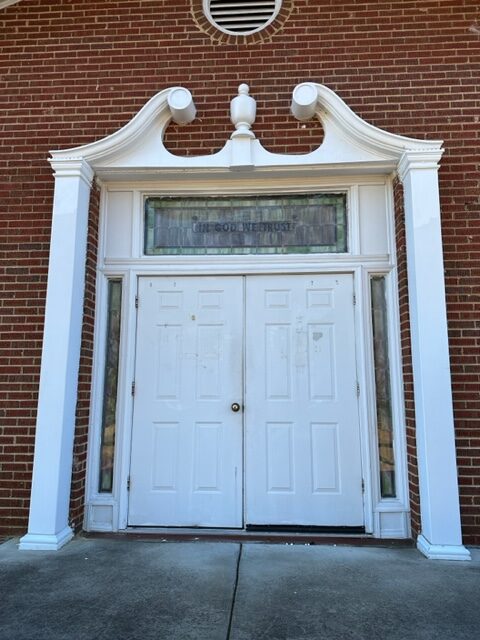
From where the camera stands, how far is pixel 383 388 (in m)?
4.05

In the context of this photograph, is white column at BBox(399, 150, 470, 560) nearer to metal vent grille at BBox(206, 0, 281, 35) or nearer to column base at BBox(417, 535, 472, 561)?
column base at BBox(417, 535, 472, 561)

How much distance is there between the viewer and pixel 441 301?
12.2 ft

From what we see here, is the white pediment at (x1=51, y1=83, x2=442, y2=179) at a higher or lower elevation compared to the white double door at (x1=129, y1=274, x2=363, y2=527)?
higher

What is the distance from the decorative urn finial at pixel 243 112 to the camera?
409 centimetres

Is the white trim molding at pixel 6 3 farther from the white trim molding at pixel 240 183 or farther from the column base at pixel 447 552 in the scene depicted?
the column base at pixel 447 552

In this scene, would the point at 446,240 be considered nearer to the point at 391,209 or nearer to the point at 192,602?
the point at 391,209

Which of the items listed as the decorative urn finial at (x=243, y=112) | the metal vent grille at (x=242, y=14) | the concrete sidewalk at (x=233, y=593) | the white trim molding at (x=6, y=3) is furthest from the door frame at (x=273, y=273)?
the white trim molding at (x=6, y=3)

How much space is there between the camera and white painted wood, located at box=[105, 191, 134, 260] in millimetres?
4332

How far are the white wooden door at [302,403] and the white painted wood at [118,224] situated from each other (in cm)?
126

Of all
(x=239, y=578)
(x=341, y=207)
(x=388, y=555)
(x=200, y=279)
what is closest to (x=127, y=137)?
(x=200, y=279)

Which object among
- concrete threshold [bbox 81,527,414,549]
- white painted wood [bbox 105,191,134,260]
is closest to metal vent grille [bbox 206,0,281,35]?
white painted wood [bbox 105,191,134,260]

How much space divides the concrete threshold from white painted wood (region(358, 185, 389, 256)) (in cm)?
247

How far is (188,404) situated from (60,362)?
116cm

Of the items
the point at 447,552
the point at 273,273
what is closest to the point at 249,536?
the point at 447,552
